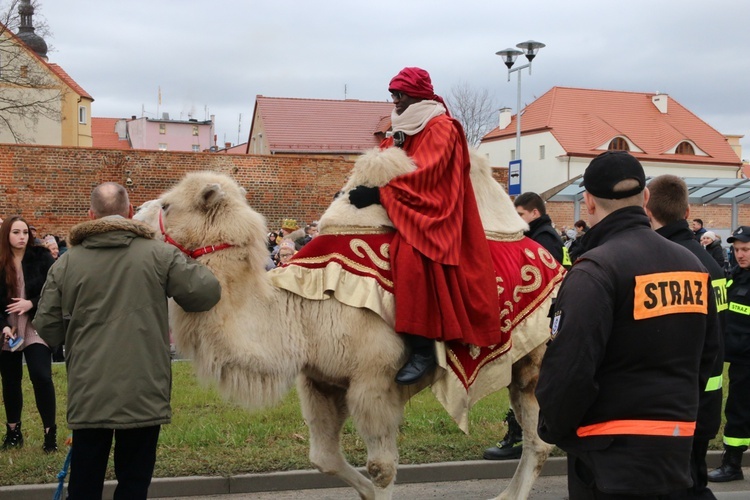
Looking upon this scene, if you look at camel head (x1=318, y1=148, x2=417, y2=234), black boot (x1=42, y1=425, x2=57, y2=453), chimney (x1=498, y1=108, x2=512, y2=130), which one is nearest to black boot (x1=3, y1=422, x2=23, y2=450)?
black boot (x1=42, y1=425, x2=57, y2=453)

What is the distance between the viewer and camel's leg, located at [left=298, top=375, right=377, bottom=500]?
17.2 ft

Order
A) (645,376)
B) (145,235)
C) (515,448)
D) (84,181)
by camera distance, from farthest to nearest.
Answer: (84,181) < (515,448) < (145,235) < (645,376)

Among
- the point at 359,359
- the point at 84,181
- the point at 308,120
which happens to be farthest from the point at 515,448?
the point at 308,120

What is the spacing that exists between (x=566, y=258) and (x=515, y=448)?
1879 millimetres

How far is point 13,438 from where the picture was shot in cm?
704

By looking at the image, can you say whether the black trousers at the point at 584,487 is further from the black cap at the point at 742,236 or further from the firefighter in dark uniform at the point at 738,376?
the black cap at the point at 742,236

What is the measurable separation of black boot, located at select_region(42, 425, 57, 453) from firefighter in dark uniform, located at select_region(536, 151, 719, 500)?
16.8 ft

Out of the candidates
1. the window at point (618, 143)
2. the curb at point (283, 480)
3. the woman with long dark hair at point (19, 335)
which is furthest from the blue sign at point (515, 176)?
the window at point (618, 143)

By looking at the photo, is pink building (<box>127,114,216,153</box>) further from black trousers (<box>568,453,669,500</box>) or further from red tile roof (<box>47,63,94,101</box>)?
black trousers (<box>568,453,669,500</box>)

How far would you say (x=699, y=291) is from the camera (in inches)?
127

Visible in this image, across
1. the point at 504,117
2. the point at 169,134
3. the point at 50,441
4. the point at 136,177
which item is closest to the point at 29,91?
the point at 136,177

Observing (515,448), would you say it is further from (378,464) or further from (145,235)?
(145,235)

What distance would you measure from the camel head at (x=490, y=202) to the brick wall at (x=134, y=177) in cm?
2065

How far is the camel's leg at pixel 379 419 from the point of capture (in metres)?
4.86
